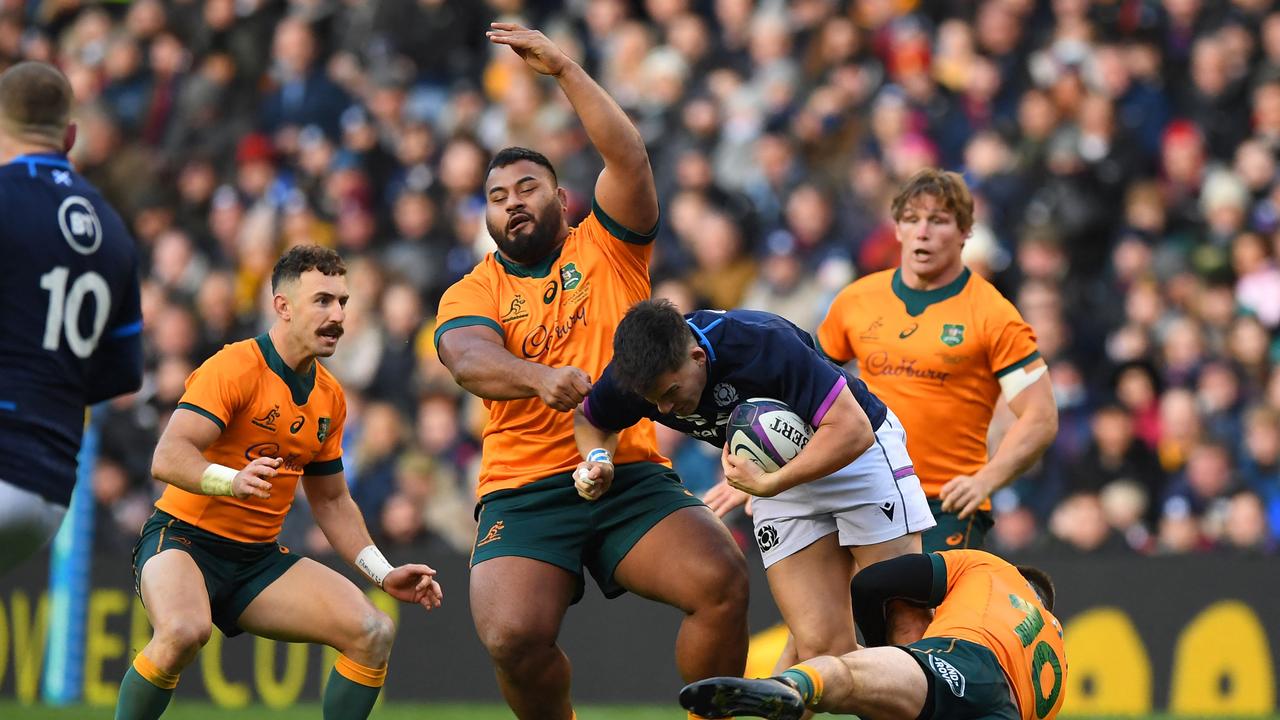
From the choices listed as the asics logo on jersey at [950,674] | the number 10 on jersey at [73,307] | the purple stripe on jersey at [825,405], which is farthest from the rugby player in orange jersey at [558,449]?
the number 10 on jersey at [73,307]

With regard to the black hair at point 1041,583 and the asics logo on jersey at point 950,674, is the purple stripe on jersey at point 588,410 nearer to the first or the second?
the asics logo on jersey at point 950,674

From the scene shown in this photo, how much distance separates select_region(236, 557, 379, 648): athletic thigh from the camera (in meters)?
7.71

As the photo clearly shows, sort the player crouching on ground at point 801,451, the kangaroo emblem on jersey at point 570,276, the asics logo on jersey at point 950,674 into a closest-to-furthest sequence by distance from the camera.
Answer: the asics logo on jersey at point 950,674, the player crouching on ground at point 801,451, the kangaroo emblem on jersey at point 570,276

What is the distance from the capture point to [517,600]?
7.15 metres

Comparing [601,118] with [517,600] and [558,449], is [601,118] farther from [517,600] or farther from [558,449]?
[517,600]

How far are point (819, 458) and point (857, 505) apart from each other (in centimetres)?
83

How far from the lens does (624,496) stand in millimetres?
7375

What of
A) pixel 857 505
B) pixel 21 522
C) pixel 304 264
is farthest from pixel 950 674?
pixel 304 264

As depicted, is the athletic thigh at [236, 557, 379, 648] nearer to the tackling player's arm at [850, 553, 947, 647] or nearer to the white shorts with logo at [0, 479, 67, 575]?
the white shorts with logo at [0, 479, 67, 575]

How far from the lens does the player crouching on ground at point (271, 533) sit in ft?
24.7

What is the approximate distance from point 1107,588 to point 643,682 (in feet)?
10.7

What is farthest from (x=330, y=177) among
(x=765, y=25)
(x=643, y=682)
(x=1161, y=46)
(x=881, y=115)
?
(x=1161, y=46)

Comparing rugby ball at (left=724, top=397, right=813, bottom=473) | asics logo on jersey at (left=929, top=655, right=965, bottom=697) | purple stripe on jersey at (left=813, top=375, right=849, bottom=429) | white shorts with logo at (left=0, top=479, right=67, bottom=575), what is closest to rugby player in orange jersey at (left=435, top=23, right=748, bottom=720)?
rugby ball at (left=724, top=397, right=813, bottom=473)

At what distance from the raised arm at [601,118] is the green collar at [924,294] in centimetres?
184
